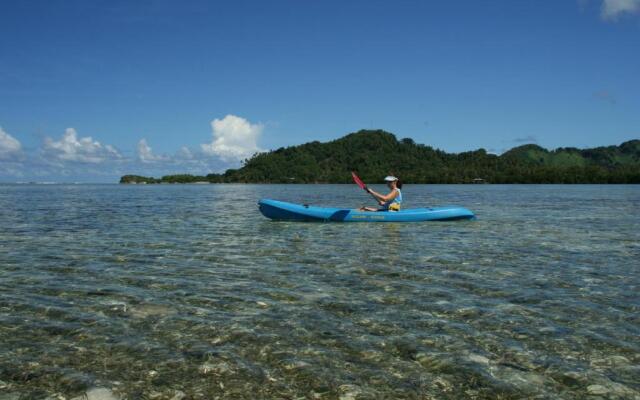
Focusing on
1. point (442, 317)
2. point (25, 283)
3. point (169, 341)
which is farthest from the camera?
point (25, 283)

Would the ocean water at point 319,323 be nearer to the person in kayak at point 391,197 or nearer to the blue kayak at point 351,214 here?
the person in kayak at point 391,197

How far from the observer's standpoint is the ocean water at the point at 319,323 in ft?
18.0

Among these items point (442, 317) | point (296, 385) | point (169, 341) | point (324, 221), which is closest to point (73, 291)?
point (169, 341)

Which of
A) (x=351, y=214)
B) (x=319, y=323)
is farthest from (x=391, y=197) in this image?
(x=319, y=323)

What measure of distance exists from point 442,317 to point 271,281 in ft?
13.4

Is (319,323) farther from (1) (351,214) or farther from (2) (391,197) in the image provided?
(2) (391,197)

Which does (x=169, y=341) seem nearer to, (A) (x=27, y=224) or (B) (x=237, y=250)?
(B) (x=237, y=250)

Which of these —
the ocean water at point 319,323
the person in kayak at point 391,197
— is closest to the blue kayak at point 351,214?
the person in kayak at point 391,197

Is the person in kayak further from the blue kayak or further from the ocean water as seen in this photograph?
the ocean water

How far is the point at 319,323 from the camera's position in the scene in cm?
763

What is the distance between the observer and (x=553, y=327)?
293 inches

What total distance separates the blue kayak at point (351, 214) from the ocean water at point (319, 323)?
715cm

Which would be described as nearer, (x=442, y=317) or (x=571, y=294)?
(x=442, y=317)

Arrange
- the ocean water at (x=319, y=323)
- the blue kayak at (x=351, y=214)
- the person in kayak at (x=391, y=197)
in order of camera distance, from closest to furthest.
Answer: the ocean water at (x=319, y=323) → the person in kayak at (x=391, y=197) → the blue kayak at (x=351, y=214)
